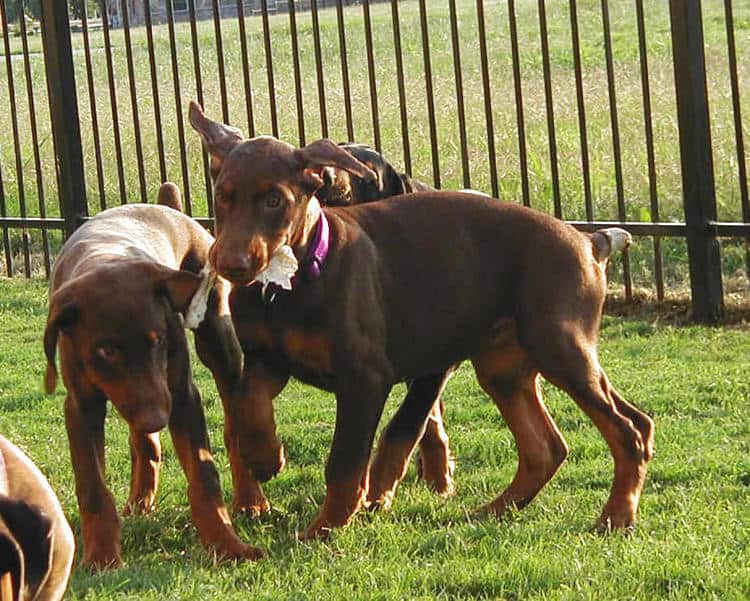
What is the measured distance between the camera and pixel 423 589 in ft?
16.1

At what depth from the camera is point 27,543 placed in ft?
8.86

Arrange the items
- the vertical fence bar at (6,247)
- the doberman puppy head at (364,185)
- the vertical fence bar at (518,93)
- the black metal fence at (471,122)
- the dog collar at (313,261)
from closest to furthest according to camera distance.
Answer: the dog collar at (313,261) → the doberman puppy head at (364,185) → the black metal fence at (471,122) → the vertical fence bar at (518,93) → the vertical fence bar at (6,247)

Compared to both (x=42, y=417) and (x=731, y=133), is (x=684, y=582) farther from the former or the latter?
(x=731, y=133)

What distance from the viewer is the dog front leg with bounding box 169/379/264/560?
5516mm

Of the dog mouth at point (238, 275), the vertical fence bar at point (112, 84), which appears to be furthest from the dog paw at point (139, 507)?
the vertical fence bar at point (112, 84)

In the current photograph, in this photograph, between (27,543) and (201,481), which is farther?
(201,481)

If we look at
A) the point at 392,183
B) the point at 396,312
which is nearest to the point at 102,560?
the point at 396,312

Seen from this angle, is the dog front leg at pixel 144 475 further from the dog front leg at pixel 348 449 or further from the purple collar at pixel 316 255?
the purple collar at pixel 316 255

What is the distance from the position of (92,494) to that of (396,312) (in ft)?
4.16

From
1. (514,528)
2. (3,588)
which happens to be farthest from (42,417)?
(3,588)

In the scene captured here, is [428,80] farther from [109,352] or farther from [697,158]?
[109,352]

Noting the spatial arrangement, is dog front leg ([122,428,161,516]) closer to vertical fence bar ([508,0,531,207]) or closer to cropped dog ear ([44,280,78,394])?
cropped dog ear ([44,280,78,394])

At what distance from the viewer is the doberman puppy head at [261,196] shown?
5199 millimetres

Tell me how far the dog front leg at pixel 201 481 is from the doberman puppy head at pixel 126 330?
36cm
